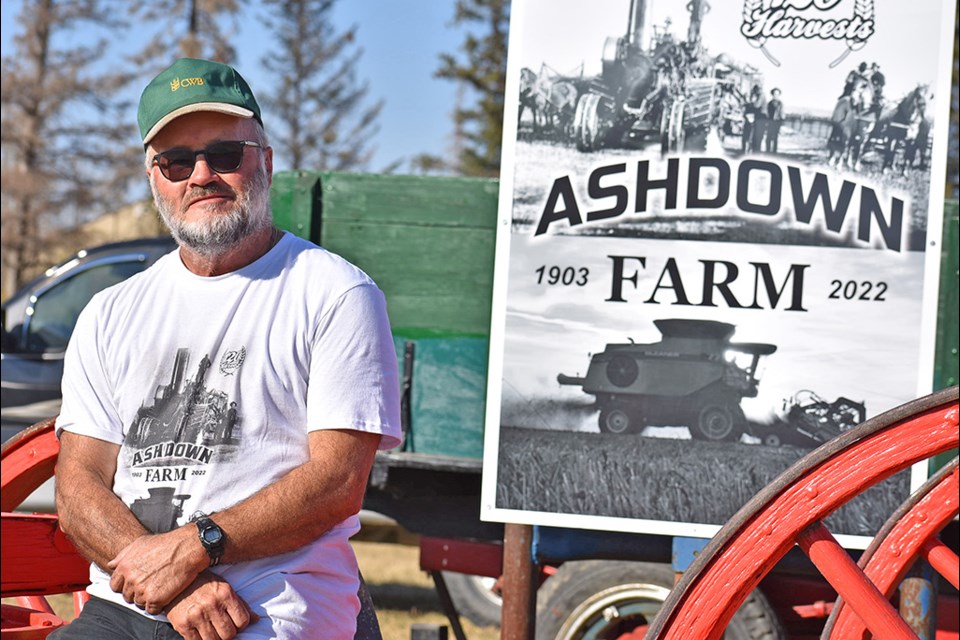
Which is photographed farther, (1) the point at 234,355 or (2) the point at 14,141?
(2) the point at 14,141

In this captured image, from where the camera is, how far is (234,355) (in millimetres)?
2232

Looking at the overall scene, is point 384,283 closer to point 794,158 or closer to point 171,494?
point 794,158

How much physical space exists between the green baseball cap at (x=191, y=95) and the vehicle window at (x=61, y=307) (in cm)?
482

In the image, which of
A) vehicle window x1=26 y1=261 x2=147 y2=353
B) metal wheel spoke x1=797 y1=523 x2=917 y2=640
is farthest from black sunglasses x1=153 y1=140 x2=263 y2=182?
vehicle window x1=26 y1=261 x2=147 y2=353

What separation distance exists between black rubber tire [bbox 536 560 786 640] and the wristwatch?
2.16 meters

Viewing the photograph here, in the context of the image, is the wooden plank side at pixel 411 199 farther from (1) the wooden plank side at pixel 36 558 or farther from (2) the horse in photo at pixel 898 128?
(1) the wooden plank side at pixel 36 558

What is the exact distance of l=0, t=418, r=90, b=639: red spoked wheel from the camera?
8.56 feet

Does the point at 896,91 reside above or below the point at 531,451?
above

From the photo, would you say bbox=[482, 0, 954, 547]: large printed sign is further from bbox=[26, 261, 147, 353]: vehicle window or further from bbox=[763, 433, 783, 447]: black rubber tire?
bbox=[26, 261, 147, 353]: vehicle window

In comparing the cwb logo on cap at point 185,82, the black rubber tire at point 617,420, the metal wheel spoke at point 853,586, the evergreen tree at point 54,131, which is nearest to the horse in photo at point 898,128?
the black rubber tire at point 617,420

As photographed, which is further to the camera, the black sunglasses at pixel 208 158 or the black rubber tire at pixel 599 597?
the black rubber tire at pixel 599 597

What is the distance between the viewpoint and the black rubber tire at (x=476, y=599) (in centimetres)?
635

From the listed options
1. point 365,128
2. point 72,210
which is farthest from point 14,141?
point 365,128

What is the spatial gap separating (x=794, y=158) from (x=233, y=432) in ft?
5.56
